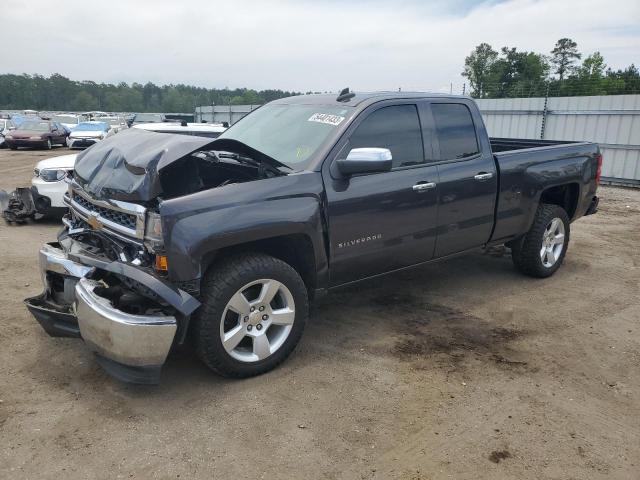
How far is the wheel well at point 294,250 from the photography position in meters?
3.55

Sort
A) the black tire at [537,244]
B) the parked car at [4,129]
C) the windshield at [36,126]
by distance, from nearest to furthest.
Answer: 1. the black tire at [537,244]
2. the windshield at [36,126]
3. the parked car at [4,129]

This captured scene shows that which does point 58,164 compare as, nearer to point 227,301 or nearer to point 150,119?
point 227,301

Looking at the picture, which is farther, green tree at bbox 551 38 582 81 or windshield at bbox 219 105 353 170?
green tree at bbox 551 38 582 81

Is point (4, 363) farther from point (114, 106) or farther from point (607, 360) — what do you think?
point (114, 106)

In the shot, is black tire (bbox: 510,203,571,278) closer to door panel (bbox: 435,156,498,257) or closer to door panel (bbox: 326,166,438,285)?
door panel (bbox: 435,156,498,257)

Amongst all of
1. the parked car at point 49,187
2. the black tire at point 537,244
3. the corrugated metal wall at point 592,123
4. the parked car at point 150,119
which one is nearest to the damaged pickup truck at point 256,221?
the black tire at point 537,244

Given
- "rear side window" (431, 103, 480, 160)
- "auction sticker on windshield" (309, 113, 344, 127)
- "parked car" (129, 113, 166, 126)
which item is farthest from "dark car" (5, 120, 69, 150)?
"rear side window" (431, 103, 480, 160)

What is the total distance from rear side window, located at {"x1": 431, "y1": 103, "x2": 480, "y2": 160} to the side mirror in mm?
1060

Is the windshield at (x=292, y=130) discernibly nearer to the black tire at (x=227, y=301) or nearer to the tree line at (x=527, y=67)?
the black tire at (x=227, y=301)

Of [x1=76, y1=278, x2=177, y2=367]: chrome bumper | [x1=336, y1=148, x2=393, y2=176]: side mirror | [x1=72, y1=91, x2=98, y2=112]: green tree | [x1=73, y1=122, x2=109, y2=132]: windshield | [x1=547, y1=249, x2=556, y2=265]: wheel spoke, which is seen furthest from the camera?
[x1=72, y1=91, x2=98, y2=112]: green tree

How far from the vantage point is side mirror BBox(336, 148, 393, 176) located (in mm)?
3527

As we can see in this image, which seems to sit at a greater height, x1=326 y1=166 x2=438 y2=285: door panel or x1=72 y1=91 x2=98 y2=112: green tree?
x1=72 y1=91 x2=98 y2=112: green tree

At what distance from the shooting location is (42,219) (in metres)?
8.08

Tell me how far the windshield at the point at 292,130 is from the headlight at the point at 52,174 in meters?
3.87
